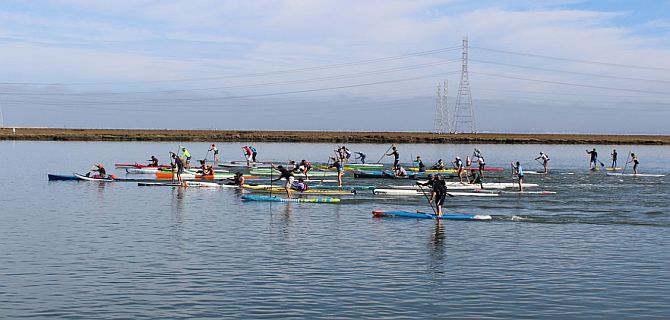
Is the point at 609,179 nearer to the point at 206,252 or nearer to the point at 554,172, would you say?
the point at 554,172

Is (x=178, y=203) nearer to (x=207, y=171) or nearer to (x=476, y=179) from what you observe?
(x=207, y=171)

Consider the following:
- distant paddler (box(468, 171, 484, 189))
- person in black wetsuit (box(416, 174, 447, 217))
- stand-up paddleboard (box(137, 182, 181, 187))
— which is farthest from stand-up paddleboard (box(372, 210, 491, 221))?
stand-up paddleboard (box(137, 182, 181, 187))

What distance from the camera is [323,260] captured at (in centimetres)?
2748

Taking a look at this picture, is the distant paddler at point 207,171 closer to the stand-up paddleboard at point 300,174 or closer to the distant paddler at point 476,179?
the stand-up paddleboard at point 300,174

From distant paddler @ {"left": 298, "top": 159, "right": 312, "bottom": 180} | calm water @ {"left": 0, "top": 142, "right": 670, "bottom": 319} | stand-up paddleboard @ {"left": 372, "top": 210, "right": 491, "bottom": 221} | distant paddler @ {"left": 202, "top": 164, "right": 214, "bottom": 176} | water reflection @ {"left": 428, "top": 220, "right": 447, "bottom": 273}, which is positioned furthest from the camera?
distant paddler @ {"left": 202, "top": 164, "right": 214, "bottom": 176}

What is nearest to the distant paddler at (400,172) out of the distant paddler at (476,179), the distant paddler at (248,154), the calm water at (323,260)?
the distant paddler at (476,179)

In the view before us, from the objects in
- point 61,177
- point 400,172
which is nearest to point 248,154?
point 400,172

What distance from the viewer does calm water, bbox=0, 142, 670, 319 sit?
21.1 meters

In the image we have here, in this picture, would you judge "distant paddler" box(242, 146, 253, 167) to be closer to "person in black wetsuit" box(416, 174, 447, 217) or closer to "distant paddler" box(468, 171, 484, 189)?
"distant paddler" box(468, 171, 484, 189)

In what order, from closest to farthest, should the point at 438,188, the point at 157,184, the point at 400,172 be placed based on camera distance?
the point at 438,188 < the point at 157,184 < the point at 400,172

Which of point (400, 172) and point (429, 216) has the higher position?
point (400, 172)

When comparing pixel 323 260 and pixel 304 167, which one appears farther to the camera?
pixel 304 167

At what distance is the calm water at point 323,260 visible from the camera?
830 inches

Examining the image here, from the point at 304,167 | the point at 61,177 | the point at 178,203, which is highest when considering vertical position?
the point at 304,167
